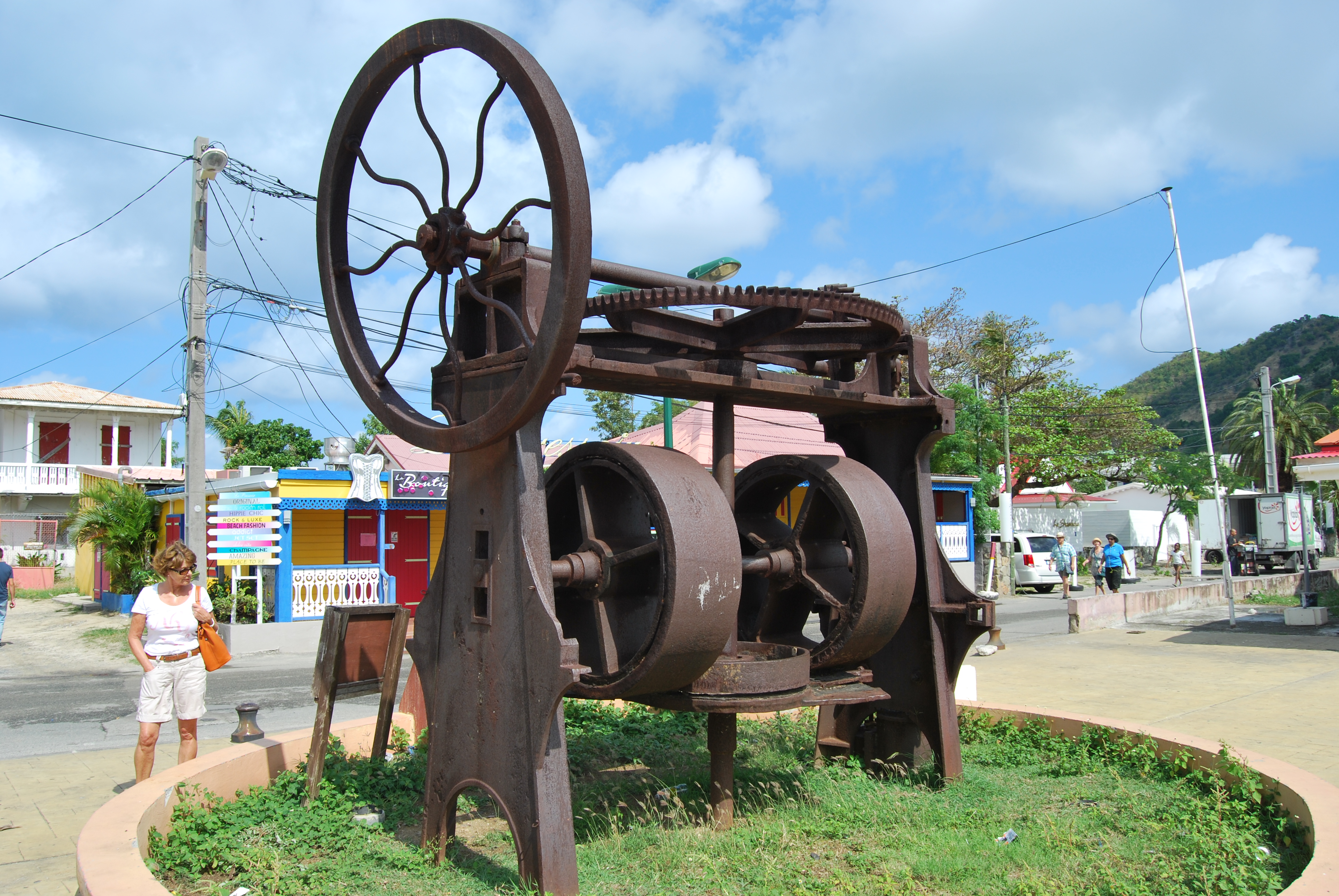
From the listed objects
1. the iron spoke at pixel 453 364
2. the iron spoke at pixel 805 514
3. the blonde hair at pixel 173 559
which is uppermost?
the iron spoke at pixel 453 364

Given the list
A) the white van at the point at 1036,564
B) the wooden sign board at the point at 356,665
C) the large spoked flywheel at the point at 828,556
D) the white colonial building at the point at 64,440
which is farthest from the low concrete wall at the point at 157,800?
the white colonial building at the point at 64,440

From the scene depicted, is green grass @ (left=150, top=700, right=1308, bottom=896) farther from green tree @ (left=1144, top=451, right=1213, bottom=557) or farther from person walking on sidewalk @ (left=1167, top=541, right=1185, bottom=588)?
green tree @ (left=1144, top=451, right=1213, bottom=557)

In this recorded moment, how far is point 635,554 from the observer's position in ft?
14.5

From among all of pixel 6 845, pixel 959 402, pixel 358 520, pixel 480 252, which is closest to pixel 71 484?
pixel 358 520

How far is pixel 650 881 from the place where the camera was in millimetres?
4074

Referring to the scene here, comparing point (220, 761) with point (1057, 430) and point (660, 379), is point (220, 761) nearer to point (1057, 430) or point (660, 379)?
point (660, 379)

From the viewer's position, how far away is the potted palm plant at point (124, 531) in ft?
66.5

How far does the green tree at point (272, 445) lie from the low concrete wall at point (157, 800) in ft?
124

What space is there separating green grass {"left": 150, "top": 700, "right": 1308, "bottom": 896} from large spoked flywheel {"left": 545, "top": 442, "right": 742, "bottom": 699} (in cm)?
82

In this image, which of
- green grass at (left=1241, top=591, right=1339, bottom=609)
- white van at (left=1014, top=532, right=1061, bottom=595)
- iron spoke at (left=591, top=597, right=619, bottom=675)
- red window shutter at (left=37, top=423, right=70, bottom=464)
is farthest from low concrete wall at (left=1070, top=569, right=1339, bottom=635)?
red window shutter at (left=37, top=423, right=70, bottom=464)

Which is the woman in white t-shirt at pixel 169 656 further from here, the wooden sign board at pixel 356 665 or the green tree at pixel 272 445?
the green tree at pixel 272 445

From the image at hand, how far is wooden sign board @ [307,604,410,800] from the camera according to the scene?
502 centimetres

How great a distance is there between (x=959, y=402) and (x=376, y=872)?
2884 centimetres

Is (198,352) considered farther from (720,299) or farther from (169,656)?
(720,299)
